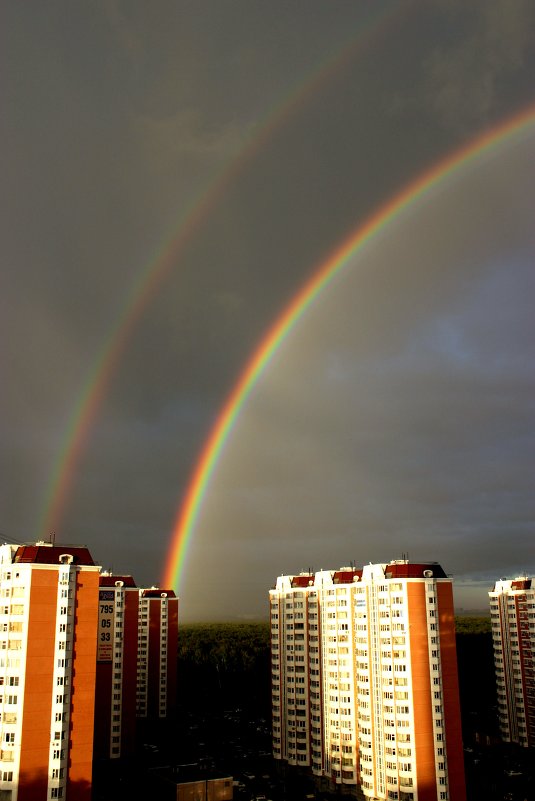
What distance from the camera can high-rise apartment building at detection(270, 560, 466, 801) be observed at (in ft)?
150

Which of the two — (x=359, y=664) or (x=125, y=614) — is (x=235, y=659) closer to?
(x=125, y=614)

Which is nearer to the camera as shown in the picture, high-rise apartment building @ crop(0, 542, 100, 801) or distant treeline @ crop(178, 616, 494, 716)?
high-rise apartment building @ crop(0, 542, 100, 801)

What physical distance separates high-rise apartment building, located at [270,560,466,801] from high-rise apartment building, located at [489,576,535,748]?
23914mm

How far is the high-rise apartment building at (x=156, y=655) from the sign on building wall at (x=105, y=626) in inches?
503

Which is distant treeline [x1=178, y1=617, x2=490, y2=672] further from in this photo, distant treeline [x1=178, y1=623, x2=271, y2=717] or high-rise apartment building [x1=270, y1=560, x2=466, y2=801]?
high-rise apartment building [x1=270, y1=560, x2=466, y2=801]

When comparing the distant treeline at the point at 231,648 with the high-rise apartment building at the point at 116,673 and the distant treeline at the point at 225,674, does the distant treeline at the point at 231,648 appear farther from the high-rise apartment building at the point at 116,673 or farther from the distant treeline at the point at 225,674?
the high-rise apartment building at the point at 116,673

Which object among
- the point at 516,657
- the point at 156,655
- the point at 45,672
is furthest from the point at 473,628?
the point at 45,672

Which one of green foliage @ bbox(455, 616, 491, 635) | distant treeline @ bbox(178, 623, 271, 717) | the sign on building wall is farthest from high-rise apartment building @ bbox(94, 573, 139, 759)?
green foliage @ bbox(455, 616, 491, 635)

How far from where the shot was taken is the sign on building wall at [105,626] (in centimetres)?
6562

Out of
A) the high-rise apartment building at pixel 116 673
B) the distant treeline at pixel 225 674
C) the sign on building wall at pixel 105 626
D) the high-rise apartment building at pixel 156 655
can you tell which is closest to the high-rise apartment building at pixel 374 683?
the high-rise apartment building at pixel 116 673

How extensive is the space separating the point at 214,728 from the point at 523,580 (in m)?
44.2

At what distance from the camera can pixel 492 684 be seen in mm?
Answer: 104750

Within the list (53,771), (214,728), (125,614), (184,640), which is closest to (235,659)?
(184,640)

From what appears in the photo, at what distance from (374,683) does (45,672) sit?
949 inches
